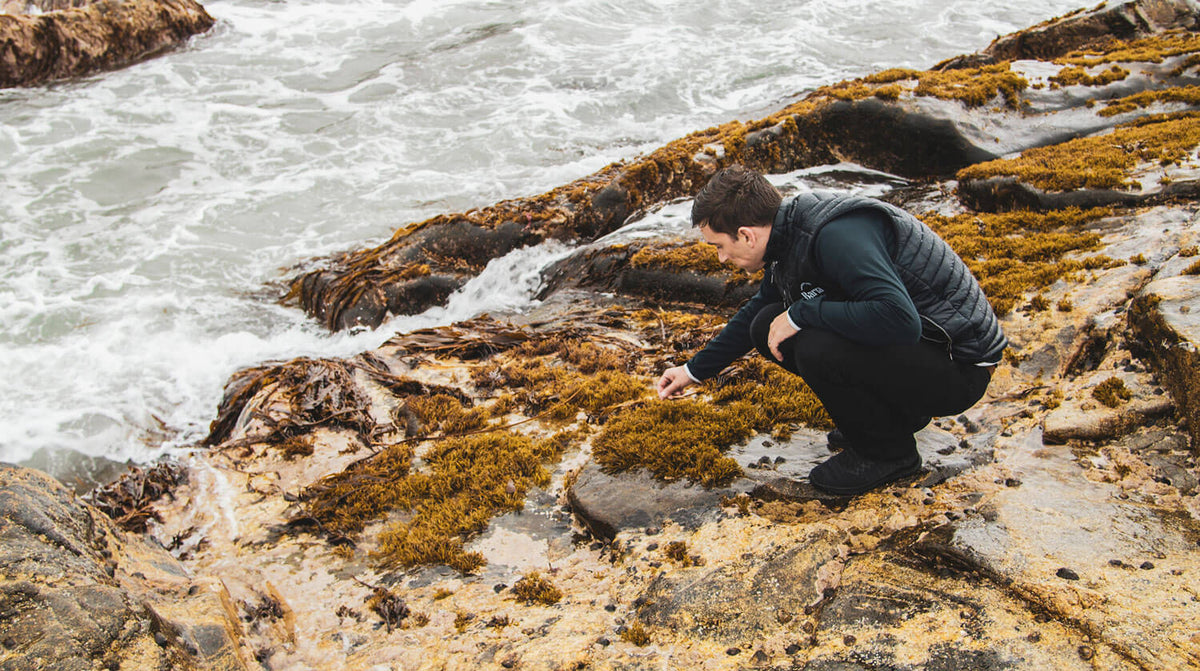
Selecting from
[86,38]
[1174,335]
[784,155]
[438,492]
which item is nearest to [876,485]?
[1174,335]

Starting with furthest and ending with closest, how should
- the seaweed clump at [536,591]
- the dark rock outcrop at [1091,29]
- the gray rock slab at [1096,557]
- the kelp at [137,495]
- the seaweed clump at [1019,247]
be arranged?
1. the dark rock outcrop at [1091,29]
2. the seaweed clump at [1019,247]
3. the kelp at [137,495]
4. the seaweed clump at [536,591]
5. the gray rock slab at [1096,557]

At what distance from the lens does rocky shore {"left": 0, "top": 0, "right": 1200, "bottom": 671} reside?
334 cm

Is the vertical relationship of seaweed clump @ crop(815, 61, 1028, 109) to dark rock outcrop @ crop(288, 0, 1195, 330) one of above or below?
above

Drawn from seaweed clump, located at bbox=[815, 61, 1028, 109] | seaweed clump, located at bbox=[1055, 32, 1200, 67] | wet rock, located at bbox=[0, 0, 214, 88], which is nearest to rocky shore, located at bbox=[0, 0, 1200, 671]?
seaweed clump, located at bbox=[815, 61, 1028, 109]

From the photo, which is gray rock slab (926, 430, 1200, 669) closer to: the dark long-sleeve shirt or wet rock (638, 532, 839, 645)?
wet rock (638, 532, 839, 645)

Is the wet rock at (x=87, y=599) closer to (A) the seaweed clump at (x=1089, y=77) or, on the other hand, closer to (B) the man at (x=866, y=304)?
(B) the man at (x=866, y=304)

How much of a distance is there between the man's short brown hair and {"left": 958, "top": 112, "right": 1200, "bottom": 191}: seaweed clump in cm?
636

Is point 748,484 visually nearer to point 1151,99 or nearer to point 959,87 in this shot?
point 959,87

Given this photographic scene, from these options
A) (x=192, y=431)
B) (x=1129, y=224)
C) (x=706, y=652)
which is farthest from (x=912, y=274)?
(x=192, y=431)

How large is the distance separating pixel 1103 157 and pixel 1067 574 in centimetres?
749

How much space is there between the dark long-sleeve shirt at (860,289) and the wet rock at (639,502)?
4.79 feet

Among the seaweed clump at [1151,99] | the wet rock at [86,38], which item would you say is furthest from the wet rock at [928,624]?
the wet rock at [86,38]

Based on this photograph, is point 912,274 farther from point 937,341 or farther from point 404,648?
point 404,648

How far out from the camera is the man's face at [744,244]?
389cm
